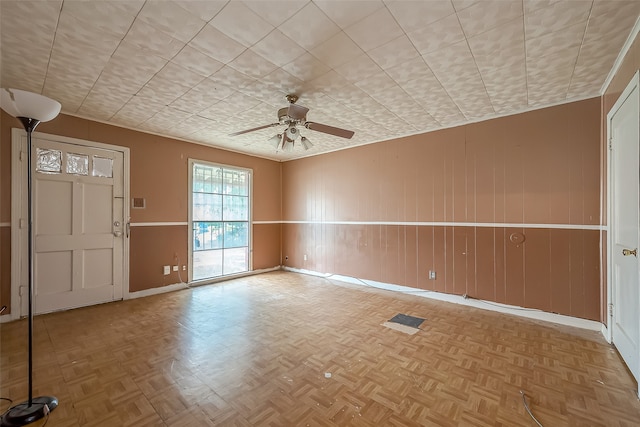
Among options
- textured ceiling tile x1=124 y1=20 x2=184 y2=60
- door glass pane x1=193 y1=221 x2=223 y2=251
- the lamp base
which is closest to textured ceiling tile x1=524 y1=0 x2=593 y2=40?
textured ceiling tile x1=124 y1=20 x2=184 y2=60

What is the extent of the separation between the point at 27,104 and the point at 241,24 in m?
1.42

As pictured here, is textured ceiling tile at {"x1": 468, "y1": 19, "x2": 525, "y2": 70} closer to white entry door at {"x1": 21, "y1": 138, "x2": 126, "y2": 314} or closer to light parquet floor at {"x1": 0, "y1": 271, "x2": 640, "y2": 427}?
light parquet floor at {"x1": 0, "y1": 271, "x2": 640, "y2": 427}

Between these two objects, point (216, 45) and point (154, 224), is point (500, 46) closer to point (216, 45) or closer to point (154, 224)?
point (216, 45)

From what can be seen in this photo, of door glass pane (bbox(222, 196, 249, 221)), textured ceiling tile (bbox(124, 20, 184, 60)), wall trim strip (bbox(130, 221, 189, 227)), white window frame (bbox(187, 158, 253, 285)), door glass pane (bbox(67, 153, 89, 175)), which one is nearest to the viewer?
textured ceiling tile (bbox(124, 20, 184, 60))

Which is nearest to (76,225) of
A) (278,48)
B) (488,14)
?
(278,48)

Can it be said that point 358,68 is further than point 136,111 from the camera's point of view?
No

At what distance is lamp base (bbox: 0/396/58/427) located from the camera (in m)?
1.62

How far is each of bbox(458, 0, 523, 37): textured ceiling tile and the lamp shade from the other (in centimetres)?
270

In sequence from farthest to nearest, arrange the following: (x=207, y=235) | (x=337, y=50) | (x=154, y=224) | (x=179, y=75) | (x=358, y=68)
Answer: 1. (x=207, y=235)
2. (x=154, y=224)
3. (x=179, y=75)
4. (x=358, y=68)
5. (x=337, y=50)

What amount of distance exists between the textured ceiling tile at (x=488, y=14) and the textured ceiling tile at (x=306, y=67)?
3.63 feet

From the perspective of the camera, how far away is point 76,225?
3650 millimetres

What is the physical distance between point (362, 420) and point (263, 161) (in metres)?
5.25

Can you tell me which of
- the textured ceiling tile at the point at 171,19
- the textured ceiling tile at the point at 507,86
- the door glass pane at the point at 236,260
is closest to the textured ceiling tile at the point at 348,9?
the textured ceiling tile at the point at 171,19

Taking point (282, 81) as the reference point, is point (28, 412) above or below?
below
